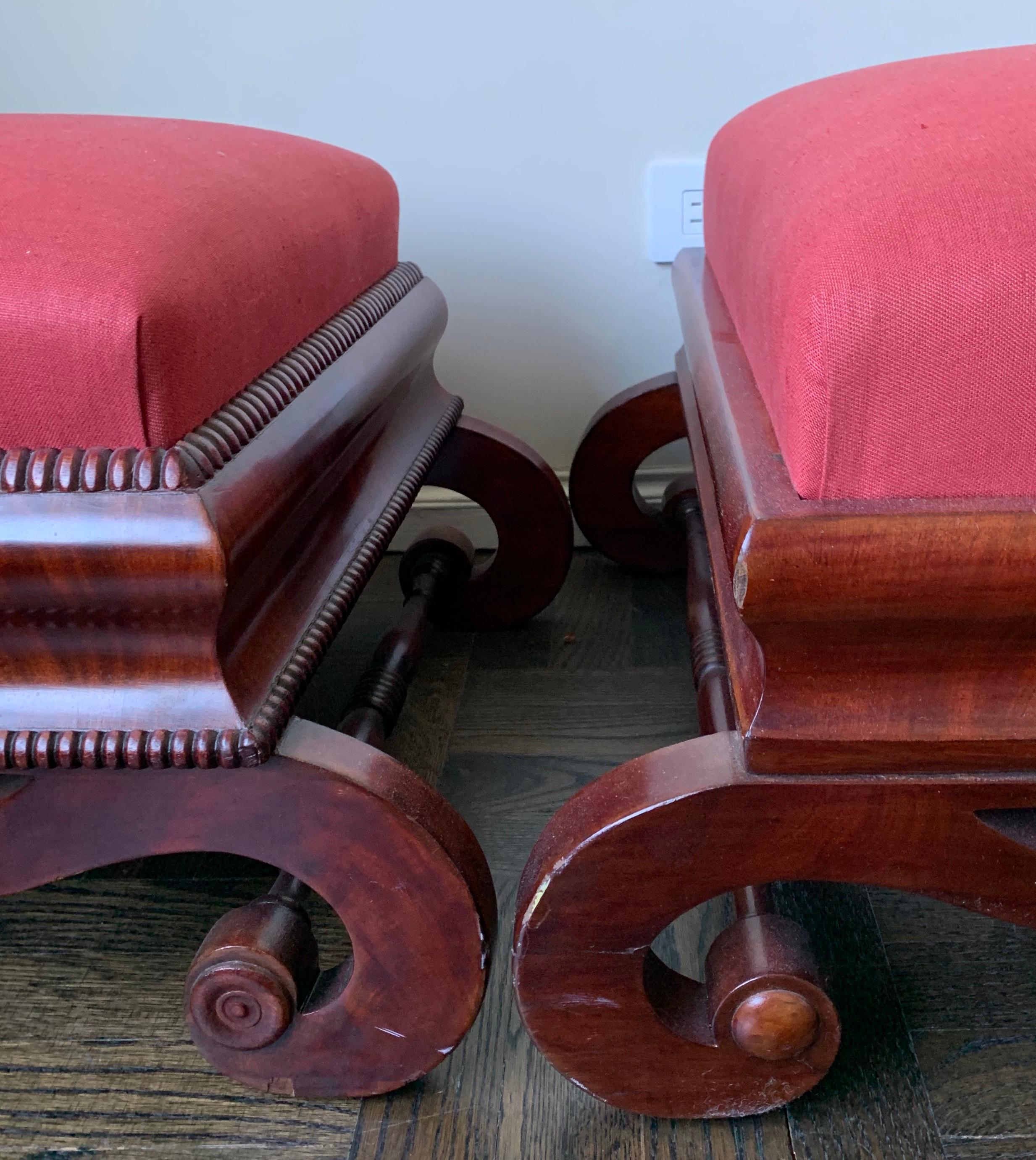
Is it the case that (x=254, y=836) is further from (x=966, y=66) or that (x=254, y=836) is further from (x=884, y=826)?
(x=966, y=66)

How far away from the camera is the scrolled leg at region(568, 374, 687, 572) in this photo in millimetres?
865

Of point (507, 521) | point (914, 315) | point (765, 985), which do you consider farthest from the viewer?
point (507, 521)

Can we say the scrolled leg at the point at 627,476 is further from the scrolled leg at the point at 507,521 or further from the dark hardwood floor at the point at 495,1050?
the dark hardwood floor at the point at 495,1050

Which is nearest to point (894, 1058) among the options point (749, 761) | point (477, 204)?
point (749, 761)

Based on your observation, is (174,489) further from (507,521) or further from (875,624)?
(507,521)

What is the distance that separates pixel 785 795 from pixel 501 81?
0.73 metres

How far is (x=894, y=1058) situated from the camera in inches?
18.3

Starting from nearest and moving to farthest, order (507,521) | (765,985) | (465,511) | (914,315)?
(914,315) → (765,985) → (507,521) → (465,511)

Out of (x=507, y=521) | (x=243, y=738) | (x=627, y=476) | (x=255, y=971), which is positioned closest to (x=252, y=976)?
(x=255, y=971)

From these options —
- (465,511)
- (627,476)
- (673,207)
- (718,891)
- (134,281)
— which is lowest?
(465,511)

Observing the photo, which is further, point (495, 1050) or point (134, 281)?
point (495, 1050)

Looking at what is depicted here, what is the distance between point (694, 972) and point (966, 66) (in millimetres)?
456

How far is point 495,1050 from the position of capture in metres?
0.48

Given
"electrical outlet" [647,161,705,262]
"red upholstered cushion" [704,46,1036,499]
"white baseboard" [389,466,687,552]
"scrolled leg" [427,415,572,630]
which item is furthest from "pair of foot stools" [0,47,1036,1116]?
"white baseboard" [389,466,687,552]
